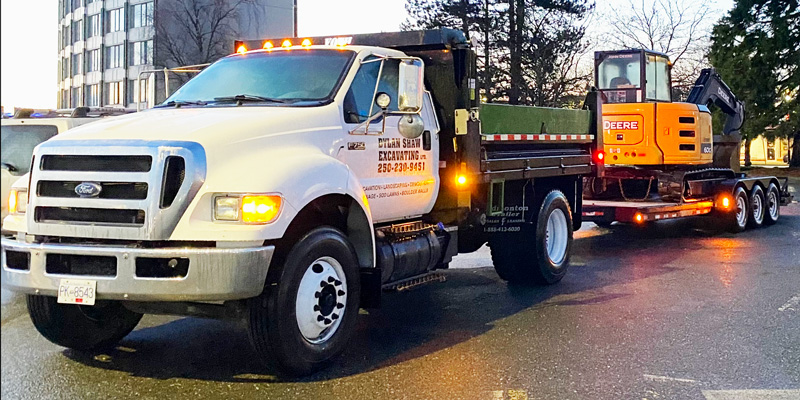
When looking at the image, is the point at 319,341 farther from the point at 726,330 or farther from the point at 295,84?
the point at 726,330

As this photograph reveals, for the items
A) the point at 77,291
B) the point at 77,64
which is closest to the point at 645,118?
the point at 77,291

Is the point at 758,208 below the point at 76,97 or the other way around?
below

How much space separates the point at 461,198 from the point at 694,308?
247 cm

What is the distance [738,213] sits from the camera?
578 inches

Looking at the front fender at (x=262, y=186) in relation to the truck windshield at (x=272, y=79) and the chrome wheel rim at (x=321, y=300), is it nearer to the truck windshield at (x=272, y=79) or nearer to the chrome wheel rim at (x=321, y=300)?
the chrome wheel rim at (x=321, y=300)

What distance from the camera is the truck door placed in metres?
6.29

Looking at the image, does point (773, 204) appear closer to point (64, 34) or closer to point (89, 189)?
point (64, 34)

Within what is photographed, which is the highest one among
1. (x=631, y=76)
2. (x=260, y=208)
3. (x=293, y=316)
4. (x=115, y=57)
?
(x=115, y=57)

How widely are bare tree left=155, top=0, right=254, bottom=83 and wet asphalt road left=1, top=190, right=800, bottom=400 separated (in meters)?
37.9

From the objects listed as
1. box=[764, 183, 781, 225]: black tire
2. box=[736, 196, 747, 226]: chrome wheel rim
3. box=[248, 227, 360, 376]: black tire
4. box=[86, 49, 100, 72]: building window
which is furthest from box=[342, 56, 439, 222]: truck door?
box=[86, 49, 100, 72]: building window

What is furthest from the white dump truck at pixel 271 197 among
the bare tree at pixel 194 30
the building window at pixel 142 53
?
the building window at pixel 142 53

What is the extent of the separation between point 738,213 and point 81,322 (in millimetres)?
12315

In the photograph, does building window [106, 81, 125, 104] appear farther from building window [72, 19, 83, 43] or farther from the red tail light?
the red tail light

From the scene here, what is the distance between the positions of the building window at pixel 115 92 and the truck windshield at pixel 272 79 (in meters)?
56.2
